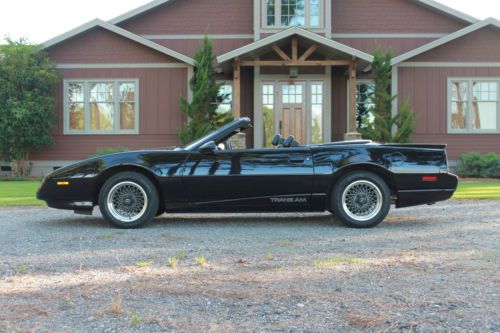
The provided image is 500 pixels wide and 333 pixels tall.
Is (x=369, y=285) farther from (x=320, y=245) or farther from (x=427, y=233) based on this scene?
(x=427, y=233)

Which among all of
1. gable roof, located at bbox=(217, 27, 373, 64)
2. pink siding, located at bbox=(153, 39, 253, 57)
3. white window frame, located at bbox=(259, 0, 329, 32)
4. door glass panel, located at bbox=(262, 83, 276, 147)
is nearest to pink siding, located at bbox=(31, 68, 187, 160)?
pink siding, located at bbox=(153, 39, 253, 57)

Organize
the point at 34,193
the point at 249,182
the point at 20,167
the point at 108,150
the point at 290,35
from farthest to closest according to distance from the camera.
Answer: the point at 20,167 → the point at 108,150 → the point at 290,35 → the point at 34,193 → the point at 249,182

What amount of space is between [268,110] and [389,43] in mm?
4573

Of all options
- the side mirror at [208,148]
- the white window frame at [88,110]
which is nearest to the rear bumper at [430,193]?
the side mirror at [208,148]

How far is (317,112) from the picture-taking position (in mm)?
16703

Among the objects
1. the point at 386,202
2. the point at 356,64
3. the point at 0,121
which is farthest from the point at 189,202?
the point at 0,121

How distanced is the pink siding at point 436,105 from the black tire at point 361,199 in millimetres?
10866

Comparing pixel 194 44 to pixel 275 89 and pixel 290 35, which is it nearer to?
pixel 275 89

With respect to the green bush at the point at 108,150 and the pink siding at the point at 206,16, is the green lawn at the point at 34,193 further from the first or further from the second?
the pink siding at the point at 206,16

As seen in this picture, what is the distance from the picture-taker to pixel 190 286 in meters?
3.64

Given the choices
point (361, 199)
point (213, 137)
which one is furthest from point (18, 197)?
point (361, 199)

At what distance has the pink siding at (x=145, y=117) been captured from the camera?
16.6m

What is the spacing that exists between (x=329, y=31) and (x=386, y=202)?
11487mm

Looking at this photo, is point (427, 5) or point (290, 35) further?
point (427, 5)
